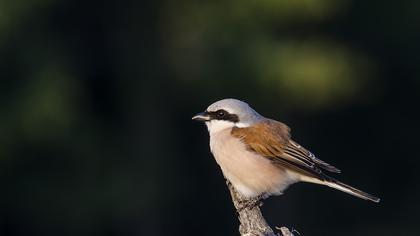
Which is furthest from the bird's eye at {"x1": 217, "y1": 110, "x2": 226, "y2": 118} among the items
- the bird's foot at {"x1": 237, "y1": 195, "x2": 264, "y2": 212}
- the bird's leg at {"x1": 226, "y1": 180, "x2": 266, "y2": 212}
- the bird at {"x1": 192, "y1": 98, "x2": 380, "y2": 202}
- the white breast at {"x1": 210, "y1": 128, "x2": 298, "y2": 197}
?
the bird's foot at {"x1": 237, "y1": 195, "x2": 264, "y2": 212}

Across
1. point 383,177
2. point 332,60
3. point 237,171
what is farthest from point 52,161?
point 237,171

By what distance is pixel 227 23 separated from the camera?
48.2 ft

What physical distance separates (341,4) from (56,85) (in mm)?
4228

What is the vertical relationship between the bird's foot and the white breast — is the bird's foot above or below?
below

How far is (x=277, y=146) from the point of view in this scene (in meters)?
7.48

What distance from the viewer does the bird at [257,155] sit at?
7.21 m

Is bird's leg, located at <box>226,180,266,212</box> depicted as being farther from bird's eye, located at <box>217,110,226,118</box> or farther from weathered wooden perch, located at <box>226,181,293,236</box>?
bird's eye, located at <box>217,110,226,118</box>

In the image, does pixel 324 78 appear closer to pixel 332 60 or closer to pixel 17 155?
pixel 332 60

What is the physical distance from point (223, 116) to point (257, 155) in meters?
0.36

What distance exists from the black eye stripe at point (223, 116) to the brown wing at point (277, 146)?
0.22ft

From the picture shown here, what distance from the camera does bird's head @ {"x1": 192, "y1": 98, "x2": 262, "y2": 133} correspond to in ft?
24.7

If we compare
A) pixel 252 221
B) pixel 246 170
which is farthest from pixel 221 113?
pixel 252 221

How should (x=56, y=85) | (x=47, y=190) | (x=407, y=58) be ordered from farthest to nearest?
(x=407, y=58)
(x=47, y=190)
(x=56, y=85)

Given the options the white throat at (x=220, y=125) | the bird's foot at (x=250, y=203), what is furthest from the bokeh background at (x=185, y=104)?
the bird's foot at (x=250, y=203)
